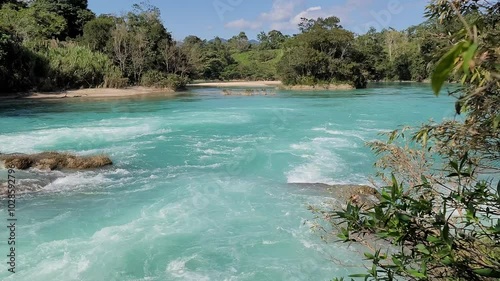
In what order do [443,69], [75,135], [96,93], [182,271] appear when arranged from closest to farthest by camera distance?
[443,69], [182,271], [75,135], [96,93]

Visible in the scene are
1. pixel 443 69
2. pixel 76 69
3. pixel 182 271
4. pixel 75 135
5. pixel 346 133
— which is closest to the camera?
pixel 443 69

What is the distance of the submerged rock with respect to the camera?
996cm

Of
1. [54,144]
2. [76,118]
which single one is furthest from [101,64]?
[54,144]

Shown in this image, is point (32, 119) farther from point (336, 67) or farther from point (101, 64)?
point (336, 67)

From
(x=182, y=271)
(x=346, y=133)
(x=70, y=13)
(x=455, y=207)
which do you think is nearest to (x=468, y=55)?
(x=455, y=207)

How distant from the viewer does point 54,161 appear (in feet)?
33.4

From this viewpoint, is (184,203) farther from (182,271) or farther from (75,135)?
(75,135)

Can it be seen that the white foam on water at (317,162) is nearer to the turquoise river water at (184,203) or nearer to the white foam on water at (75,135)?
the turquoise river water at (184,203)

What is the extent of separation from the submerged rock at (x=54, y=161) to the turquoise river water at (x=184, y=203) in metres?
0.38

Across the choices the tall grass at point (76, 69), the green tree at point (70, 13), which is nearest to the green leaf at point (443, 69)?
the tall grass at point (76, 69)

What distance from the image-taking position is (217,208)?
7801 millimetres

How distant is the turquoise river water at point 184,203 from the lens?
5660 mm

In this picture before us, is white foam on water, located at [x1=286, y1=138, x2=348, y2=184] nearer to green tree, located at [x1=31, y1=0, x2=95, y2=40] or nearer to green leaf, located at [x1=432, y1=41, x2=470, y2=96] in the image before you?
green leaf, located at [x1=432, y1=41, x2=470, y2=96]

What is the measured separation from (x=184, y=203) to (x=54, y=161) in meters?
4.31
